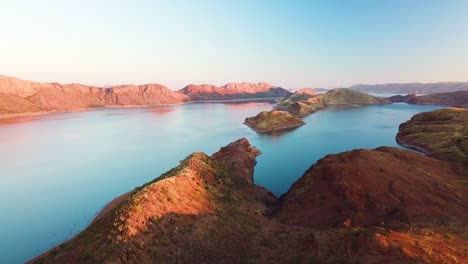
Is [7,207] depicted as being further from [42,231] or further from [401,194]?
[401,194]

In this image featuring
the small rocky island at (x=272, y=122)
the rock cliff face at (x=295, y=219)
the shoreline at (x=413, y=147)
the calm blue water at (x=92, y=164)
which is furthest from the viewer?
the small rocky island at (x=272, y=122)

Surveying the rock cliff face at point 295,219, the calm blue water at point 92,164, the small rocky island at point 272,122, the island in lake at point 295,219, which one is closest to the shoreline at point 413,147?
the calm blue water at point 92,164

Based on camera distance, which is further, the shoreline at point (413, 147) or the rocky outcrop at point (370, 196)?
the shoreline at point (413, 147)

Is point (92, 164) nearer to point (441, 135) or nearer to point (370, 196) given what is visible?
point (370, 196)

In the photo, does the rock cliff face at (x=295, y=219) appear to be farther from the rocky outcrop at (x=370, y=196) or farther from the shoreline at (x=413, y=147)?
the shoreline at (x=413, y=147)

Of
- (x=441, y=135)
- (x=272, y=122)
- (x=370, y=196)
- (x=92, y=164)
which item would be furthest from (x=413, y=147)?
(x=92, y=164)

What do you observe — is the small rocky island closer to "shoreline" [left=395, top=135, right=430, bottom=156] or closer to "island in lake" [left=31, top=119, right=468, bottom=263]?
"shoreline" [left=395, top=135, right=430, bottom=156]

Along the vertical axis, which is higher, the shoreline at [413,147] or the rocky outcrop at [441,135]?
the rocky outcrop at [441,135]

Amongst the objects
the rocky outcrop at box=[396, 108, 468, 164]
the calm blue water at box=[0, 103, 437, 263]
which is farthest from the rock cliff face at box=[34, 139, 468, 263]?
the rocky outcrop at box=[396, 108, 468, 164]
